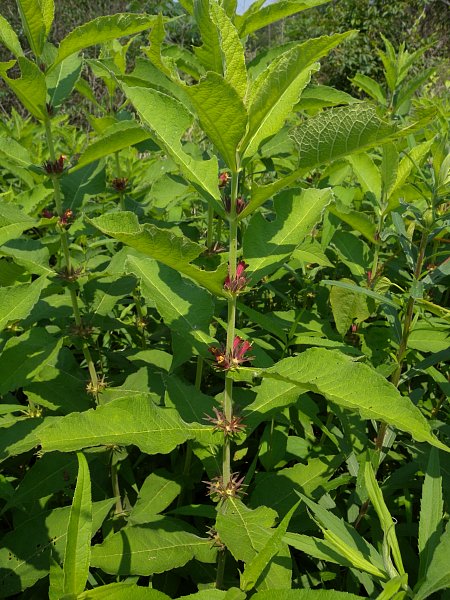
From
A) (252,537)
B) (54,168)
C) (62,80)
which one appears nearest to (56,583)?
(252,537)

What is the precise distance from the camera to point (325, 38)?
1.14 meters

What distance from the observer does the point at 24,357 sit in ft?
6.32

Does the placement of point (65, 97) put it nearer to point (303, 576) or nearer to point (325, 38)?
point (325, 38)

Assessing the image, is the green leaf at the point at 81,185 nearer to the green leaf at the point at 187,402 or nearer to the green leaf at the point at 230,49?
the green leaf at the point at 187,402

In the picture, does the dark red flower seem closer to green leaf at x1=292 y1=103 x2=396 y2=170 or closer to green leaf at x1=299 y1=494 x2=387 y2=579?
green leaf at x1=292 y1=103 x2=396 y2=170

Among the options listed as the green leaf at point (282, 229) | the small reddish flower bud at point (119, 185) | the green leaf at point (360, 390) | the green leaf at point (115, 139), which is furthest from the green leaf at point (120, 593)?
the small reddish flower bud at point (119, 185)

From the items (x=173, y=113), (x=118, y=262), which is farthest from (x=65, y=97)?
(x=173, y=113)

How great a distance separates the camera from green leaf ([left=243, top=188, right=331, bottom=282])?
1.60 metres

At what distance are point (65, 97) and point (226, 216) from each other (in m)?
1.13

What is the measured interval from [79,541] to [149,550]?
79cm

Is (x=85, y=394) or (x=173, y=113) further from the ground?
(x=173, y=113)

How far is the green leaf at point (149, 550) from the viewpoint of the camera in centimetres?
158

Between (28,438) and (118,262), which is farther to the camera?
(118,262)

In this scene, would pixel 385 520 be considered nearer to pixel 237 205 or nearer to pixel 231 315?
pixel 231 315
